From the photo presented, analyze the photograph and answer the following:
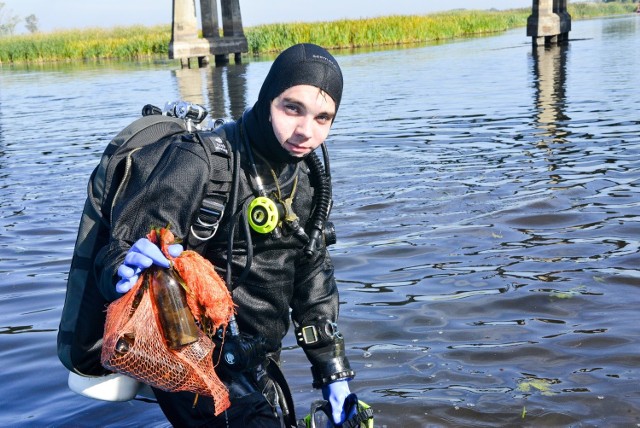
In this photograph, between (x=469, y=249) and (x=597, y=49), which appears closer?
(x=469, y=249)

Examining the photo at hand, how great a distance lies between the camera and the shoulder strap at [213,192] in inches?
124

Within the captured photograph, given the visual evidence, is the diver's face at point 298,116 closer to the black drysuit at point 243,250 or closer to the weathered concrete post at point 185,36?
the black drysuit at point 243,250

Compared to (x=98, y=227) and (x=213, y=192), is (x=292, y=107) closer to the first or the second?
(x=213, y=192)

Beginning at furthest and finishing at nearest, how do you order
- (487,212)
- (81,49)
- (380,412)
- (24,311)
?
(81,49) → (487,212) → (24,311) → (380,412)

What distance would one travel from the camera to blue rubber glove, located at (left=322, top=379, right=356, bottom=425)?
11.6 feet

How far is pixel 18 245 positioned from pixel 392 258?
12.4 feet

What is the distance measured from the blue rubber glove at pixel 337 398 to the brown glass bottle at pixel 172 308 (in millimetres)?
875

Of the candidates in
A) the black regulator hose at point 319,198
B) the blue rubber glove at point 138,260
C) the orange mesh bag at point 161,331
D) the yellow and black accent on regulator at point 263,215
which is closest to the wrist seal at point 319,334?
the black regulator hose at point 319,198

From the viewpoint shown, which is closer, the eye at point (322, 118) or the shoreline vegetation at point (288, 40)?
the eye at point (322, 118)

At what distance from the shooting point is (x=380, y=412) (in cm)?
466

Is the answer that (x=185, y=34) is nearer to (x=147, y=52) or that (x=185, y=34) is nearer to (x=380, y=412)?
(x=147, y=52)

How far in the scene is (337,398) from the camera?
3561 millimetres

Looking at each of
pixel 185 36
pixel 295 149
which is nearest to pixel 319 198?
pixel 295 149

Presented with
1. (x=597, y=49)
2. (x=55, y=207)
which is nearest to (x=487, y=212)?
(x=55, y=207)
